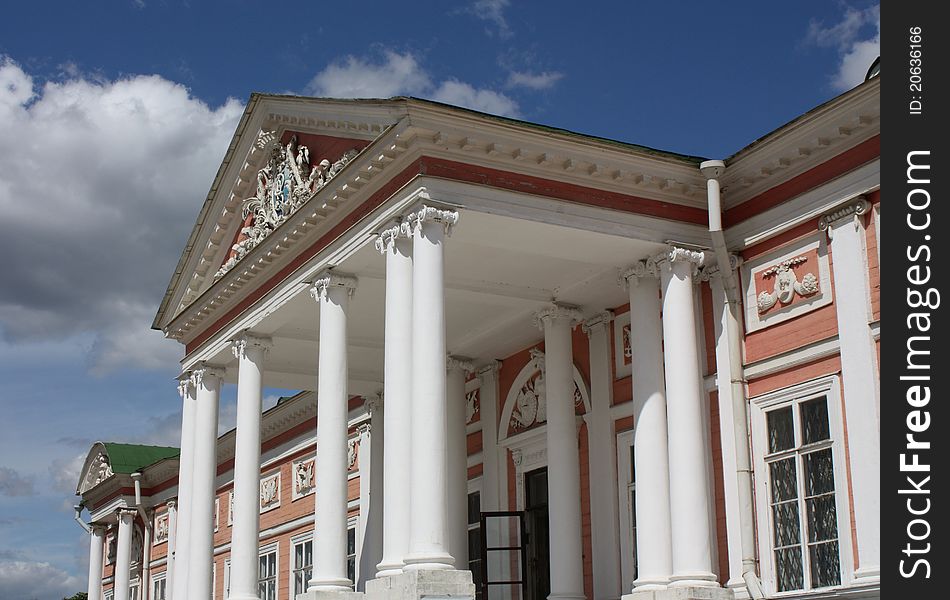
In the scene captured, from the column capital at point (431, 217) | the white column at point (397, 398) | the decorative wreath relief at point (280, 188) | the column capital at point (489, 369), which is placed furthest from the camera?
the column capital at point (489, 369)

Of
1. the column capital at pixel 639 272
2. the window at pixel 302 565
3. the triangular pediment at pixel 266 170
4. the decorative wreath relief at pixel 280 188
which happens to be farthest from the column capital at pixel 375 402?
the column capital at pixel 639 272

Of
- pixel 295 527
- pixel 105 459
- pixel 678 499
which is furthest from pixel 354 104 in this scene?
pixel 105 459

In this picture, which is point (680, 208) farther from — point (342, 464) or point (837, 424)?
point (342, 464)

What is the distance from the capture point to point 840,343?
46.9 ft

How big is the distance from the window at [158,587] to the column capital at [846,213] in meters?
25.5

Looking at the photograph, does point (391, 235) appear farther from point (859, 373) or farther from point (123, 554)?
point (123, 554)

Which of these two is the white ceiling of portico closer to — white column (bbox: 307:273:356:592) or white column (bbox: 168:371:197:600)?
white column (bbox: 307:273:356:592)

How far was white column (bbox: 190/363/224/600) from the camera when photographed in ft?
63.2

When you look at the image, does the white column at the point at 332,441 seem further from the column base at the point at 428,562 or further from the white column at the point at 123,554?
the white column at the point at 123,554

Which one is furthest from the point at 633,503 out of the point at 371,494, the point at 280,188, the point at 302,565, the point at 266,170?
the point at 302,565

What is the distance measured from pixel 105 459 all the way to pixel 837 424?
2807cm

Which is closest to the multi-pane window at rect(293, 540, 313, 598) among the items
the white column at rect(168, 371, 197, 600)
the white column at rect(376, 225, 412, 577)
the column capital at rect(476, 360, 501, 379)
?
the white column at rect(168, 371, 197, 600)

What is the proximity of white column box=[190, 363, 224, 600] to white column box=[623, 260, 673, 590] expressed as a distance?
7320mm

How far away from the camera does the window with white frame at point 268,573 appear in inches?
1105
